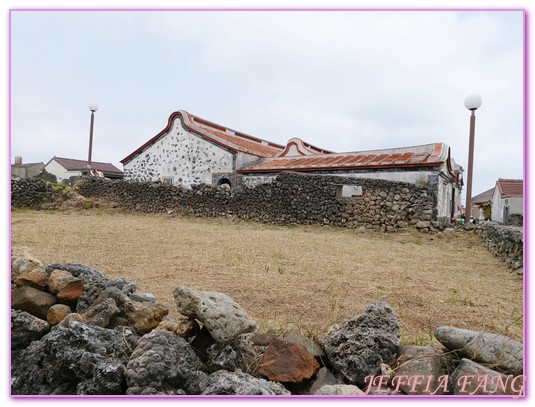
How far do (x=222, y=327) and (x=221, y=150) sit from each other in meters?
15.7

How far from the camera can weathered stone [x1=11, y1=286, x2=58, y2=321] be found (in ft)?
9.05

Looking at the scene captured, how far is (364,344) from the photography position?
2324 millimetres

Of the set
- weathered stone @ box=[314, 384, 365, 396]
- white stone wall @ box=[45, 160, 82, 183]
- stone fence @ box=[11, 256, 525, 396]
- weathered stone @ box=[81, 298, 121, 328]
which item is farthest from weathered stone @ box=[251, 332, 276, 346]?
white stone wall @ box=[45, 160, 82, 183]

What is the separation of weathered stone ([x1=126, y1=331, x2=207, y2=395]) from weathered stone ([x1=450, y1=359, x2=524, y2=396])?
1456 mm

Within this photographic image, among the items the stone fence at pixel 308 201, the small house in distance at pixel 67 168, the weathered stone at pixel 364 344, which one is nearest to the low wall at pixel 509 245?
the stone fence at pixel 308 201

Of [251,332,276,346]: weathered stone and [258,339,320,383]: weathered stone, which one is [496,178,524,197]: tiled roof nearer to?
[258,339,320,383]: weathered stone

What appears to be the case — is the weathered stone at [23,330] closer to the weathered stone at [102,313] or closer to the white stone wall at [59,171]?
the weathered stone at [102,313]

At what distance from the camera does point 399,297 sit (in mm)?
4352

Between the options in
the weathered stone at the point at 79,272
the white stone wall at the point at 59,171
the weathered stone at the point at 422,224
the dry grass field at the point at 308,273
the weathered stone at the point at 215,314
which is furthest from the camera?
the white stone wall at the point at 59,171

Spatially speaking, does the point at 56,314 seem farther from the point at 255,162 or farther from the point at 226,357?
the point at 255,162

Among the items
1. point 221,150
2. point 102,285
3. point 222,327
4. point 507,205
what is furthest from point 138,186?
point 507,205

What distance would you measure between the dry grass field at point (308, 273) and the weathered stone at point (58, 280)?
1.07m

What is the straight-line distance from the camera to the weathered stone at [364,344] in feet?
7.36

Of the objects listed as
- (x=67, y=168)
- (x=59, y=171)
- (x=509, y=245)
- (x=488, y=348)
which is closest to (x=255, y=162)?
(x=509, y=245)
